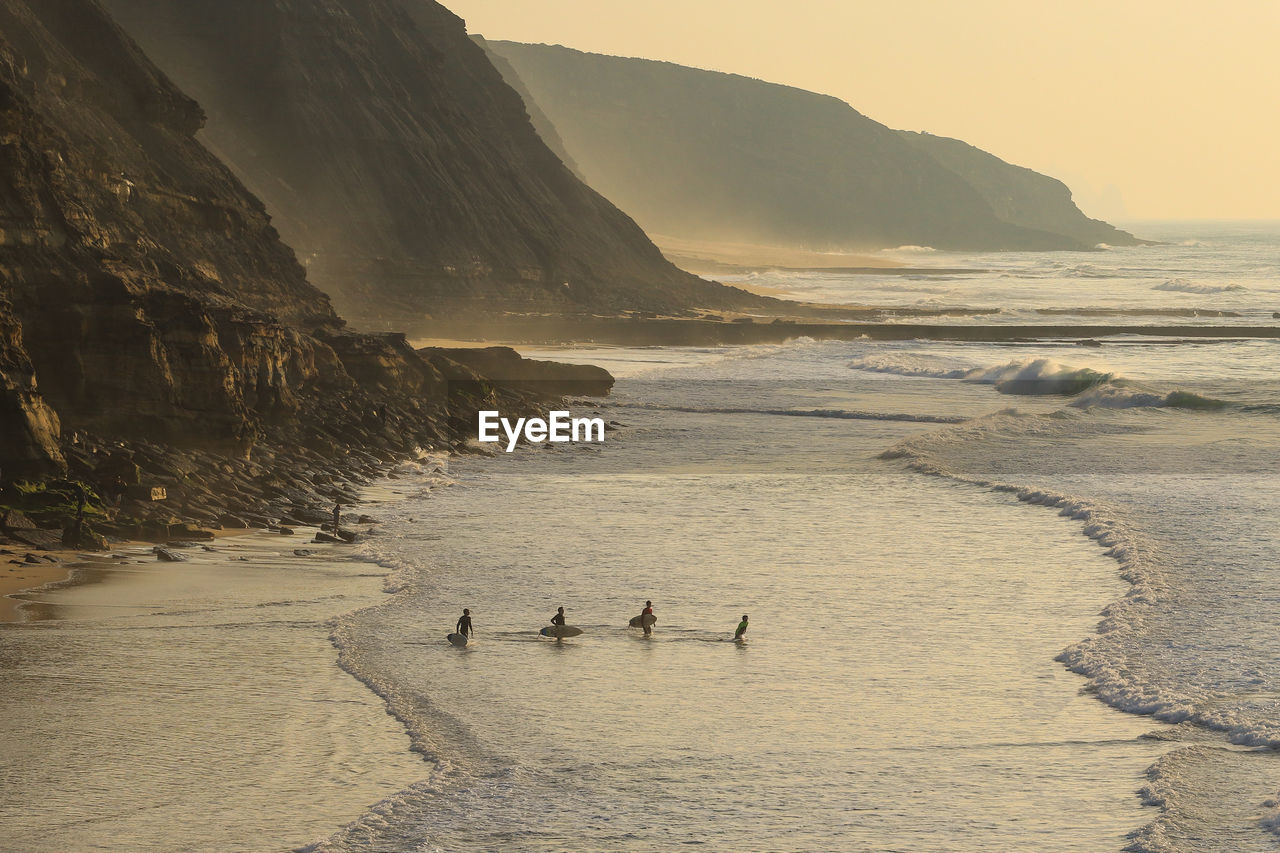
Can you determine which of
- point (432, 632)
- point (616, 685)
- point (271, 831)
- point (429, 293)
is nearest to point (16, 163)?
point (432, 632)

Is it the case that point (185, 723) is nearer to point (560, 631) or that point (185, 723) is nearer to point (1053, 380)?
point (560, 631)

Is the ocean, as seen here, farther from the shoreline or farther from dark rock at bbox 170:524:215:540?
dark rock at bbox 170:524:215:540

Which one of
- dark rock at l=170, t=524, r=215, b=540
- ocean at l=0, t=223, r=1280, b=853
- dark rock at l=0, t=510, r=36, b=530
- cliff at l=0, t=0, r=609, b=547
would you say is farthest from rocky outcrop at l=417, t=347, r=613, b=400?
dark rock at l=0, t=510, r=36, b=530

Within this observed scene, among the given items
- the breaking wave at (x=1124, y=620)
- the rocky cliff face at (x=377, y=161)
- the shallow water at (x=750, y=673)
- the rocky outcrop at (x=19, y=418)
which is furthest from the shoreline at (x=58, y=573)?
the rocky cliff face at (x=377, y=161)

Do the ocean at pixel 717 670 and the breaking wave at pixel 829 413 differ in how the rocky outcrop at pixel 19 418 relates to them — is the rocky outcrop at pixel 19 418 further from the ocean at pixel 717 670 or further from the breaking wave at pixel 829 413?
the breaking wave at pixel 829 413

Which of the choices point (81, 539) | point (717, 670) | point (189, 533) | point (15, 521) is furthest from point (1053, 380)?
point (15, 521)
